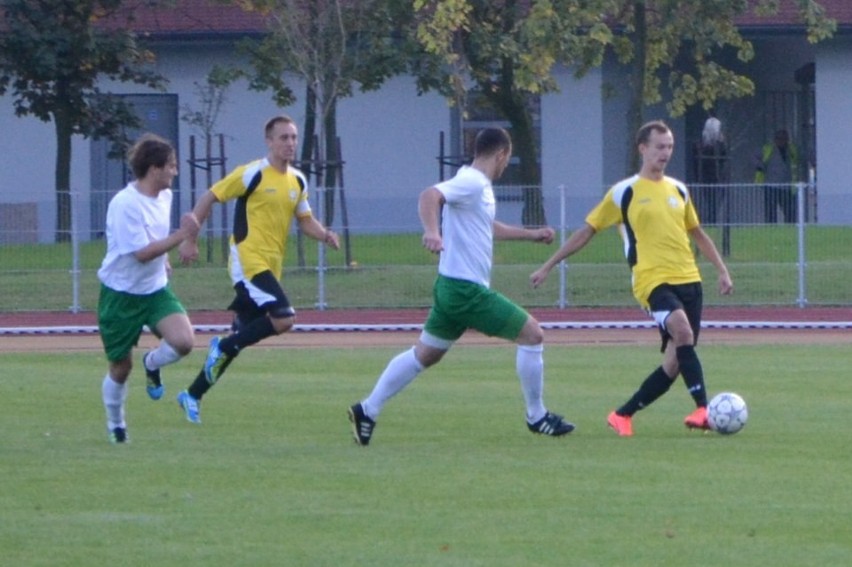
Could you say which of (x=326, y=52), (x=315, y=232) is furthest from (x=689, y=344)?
(x=326, y=52)

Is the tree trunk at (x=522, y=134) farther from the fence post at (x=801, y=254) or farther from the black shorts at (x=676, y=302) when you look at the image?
the black shorts at (x=676, y=302)

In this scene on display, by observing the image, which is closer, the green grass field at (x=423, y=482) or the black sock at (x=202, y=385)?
the green grass field at (x=423, y=482)

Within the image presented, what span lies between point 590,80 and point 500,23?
5.65 metres

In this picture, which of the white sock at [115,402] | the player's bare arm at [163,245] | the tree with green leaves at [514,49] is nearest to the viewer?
the player's bare arm at [163,245]

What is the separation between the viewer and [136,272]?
10.1 m

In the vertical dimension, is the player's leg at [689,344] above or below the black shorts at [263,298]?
below

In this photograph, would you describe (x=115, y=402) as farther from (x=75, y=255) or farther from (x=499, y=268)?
(x=499, y=268)

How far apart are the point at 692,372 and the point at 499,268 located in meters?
14.5

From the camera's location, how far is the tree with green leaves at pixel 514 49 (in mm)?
24984

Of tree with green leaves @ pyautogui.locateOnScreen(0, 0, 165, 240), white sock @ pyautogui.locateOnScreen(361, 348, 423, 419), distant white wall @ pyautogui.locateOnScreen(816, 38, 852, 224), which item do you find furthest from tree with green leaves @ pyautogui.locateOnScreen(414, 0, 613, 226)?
white sock @ pyautogui.locateOnScreen(361, 348, 423, 419)

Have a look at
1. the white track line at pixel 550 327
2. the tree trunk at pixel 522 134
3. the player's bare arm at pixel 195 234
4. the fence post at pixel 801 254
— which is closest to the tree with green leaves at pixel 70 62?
the tree trunk at pixel 522 134

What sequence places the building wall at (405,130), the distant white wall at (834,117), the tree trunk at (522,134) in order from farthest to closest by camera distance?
the building wall at (405,130) < the distant white wall at (834,117) < the tree trunk at (522,134)

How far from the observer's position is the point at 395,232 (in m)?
25.3

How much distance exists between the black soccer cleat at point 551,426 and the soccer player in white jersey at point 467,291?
34 cm
